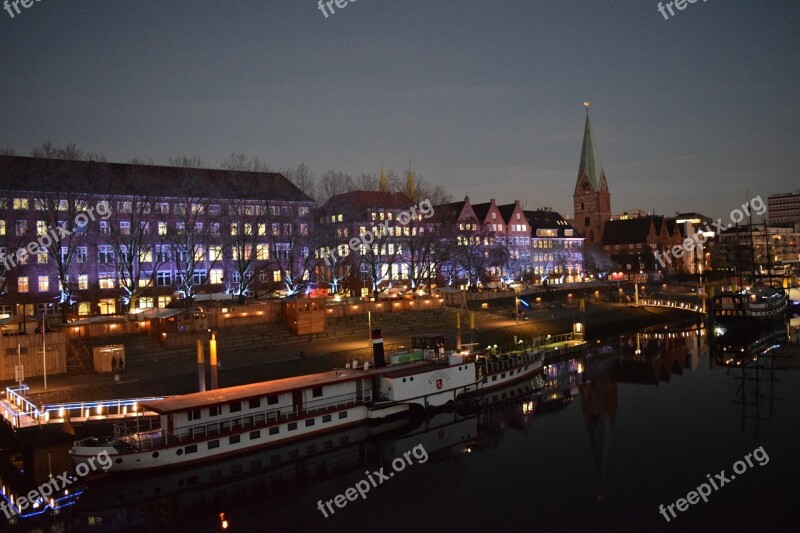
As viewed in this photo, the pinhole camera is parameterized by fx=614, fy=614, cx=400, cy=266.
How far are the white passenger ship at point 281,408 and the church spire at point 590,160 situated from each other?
125841 mm

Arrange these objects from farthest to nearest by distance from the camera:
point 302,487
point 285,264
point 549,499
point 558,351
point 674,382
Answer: point 285,264, point 558,351, point 674,382, point 302,487, point 549,499

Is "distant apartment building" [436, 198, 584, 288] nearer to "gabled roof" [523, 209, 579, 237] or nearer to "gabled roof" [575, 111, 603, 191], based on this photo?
"gabled roof" [523, 209, 579, 237]

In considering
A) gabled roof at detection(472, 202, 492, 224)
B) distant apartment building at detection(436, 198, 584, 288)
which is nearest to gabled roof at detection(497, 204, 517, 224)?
distant apartment building at detection(436, 198, 584, 288)

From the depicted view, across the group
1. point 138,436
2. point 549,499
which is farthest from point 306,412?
point 549,499

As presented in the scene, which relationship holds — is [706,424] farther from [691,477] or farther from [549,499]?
[549,499]

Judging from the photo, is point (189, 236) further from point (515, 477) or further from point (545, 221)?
point (545, 221)

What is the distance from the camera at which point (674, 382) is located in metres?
44.4

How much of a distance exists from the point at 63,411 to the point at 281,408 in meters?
10.2

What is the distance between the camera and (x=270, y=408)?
30.8 metres

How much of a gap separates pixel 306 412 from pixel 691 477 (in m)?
18.2

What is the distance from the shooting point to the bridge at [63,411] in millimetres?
28141

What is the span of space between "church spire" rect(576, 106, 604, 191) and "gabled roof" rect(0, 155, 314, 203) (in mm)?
102256

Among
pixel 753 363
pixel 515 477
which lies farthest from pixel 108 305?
pixel 753 363

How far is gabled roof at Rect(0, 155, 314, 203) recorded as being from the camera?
52375 mm
